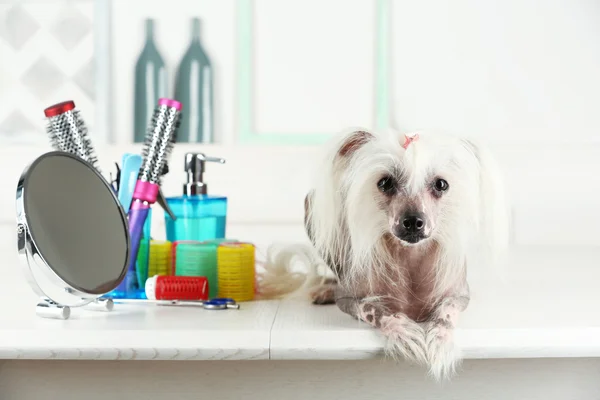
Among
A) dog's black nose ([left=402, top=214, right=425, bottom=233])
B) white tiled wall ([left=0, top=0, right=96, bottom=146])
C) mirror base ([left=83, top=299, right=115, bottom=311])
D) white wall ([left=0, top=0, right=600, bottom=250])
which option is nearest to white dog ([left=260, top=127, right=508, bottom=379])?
dog's black nose ([left=402, top=214, right=425, bottom=233])

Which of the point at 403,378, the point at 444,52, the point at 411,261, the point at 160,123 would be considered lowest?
the point at 403,378

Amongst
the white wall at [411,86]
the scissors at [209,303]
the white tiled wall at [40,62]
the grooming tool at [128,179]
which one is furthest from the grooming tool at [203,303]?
the white tiled wall at [40,62]

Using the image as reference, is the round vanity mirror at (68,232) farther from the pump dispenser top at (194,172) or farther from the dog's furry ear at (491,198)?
the dog's furry ear at (491,198)

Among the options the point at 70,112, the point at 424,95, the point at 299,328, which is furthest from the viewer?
the point at 424,95

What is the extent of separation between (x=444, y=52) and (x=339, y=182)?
2.49 ft

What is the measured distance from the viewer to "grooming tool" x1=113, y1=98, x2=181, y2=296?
0.73 meters

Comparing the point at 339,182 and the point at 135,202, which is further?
the point at 135,202

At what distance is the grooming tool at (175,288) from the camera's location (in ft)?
2.34

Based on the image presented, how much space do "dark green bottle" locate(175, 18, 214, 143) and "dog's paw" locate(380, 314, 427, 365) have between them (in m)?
0.80

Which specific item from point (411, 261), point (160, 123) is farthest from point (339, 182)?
point (160, 123)

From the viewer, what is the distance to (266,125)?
1.30 metres

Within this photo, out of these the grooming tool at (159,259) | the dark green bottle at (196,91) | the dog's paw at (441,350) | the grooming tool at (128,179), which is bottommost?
the dog's paw at (441,350)

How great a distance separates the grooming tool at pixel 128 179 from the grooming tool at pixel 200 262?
84 millimetres

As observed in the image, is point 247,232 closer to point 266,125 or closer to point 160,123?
point 266,125
